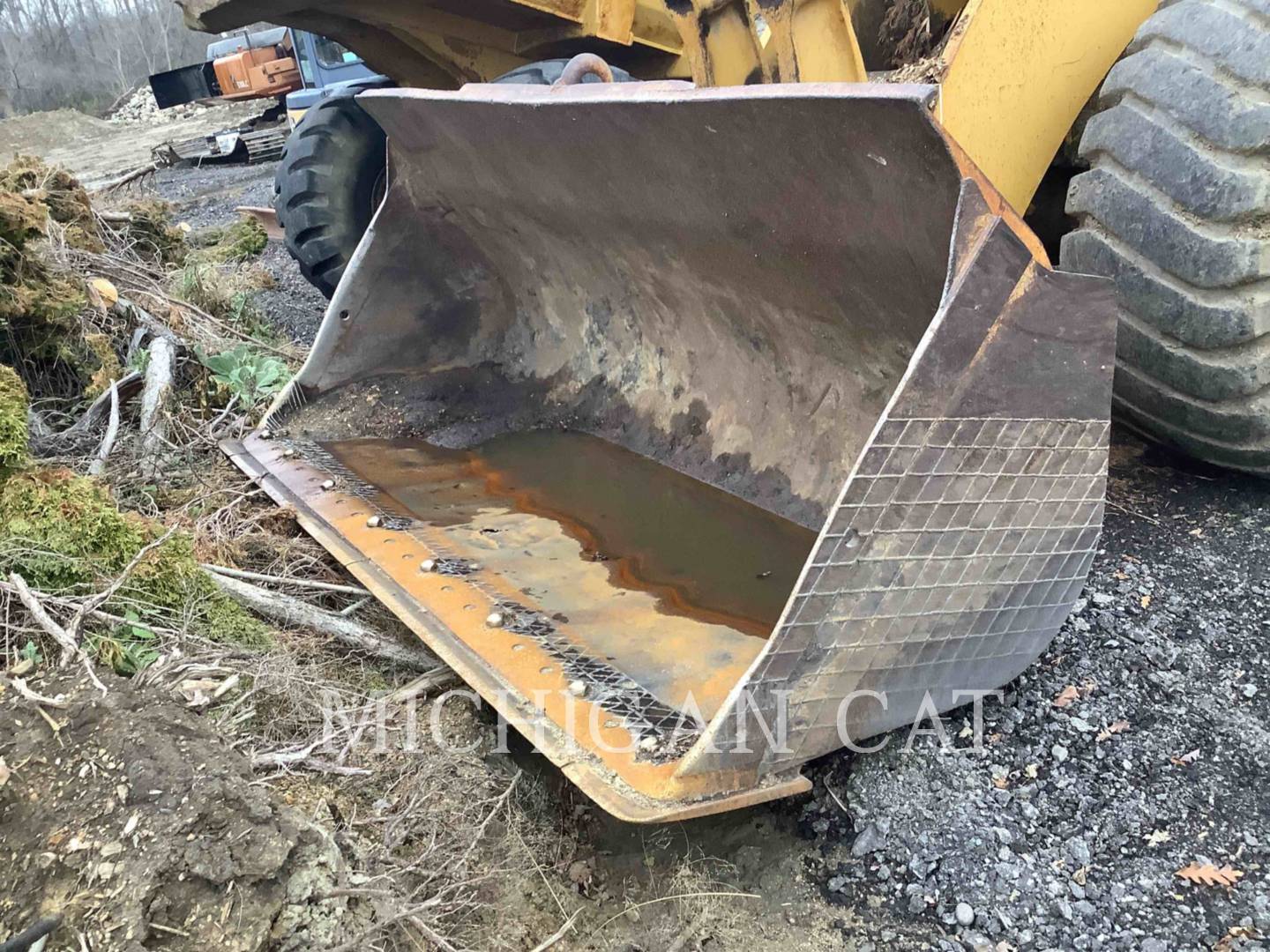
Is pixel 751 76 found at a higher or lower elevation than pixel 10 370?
higher

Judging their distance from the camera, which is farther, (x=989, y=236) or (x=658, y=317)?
(x=658, y=317)

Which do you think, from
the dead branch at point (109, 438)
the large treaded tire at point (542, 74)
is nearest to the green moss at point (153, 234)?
the dead branch at point (109, 438)

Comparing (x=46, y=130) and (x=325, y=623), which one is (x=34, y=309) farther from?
(x=46, y=130)

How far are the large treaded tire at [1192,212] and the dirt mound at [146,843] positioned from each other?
81.5 inches

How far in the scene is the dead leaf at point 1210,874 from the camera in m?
1.63

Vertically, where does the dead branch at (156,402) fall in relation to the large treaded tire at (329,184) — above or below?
below

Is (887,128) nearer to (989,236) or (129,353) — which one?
(989,236)

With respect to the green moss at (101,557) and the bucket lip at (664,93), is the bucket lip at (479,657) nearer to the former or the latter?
the green moss at (101,557)

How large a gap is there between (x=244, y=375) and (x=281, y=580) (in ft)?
4.33

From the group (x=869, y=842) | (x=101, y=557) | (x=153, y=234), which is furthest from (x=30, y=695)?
(x=153, y=234)

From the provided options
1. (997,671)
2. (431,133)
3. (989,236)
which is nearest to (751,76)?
(431,133)

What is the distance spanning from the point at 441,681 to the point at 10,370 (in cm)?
157

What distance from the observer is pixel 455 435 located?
3252 mm

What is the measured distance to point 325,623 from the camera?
2.25 meters
